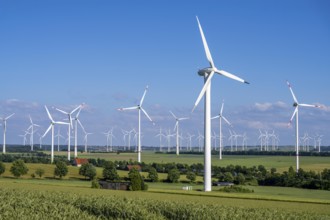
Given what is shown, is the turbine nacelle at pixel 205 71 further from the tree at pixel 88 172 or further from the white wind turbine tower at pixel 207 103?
the tree at pixel 88 172

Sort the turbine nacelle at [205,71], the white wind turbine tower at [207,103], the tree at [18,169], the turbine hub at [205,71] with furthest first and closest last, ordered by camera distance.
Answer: the tree at [18,169] → the turbine hub at [205,71] → the turbine nacelle at [205,71] → the white wind turbine tower at [207,103]

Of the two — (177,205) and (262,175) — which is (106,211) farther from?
(262,175)

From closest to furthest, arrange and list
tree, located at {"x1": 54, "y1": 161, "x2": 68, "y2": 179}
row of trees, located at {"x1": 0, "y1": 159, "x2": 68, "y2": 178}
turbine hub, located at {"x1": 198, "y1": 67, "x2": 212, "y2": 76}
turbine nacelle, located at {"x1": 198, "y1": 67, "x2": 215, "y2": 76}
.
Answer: turbine nacelle, located at {"x1": 198, "y1": 67, "x2": 215, "y2": 76} < turbine hub, located at {"x1": 198, "y1": 67, "x2": 212, "y2": 76} < row of trees, located at {"x1": 0, "y1": 159, "x2": 68, "y2": 178} < tree, located at {"x1": 54, "y1": 161, "x2": 68, "y2": 179}

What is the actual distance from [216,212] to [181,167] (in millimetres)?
102274

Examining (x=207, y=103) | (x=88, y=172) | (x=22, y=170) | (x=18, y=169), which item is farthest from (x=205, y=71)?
(x=22, y=170)

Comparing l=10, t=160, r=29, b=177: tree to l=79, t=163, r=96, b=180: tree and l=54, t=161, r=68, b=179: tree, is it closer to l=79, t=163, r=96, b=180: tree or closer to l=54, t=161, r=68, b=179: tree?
l=54, t=161, r=68, b=179: tree

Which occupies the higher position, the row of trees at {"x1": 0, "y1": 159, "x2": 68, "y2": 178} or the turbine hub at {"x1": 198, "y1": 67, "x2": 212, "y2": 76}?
the turbine hub at {"x1": 198, "y1": 67, "x2": 212, "y2": 76}

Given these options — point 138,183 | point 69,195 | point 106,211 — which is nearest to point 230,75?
point 138,183

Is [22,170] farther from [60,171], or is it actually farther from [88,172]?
[88,172]

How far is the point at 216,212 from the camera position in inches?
1565

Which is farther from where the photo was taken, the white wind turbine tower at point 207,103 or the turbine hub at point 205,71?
A: the turbine hub at point 205,71

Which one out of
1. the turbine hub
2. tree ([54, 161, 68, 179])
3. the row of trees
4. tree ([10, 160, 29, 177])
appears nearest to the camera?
the turbine hub

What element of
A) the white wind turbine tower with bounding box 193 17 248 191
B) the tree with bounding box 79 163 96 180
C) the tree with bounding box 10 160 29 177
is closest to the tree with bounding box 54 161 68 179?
the tree with bounding box 79 163 96 180

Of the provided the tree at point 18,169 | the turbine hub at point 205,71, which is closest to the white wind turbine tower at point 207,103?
the turbine hub at point 205,71
